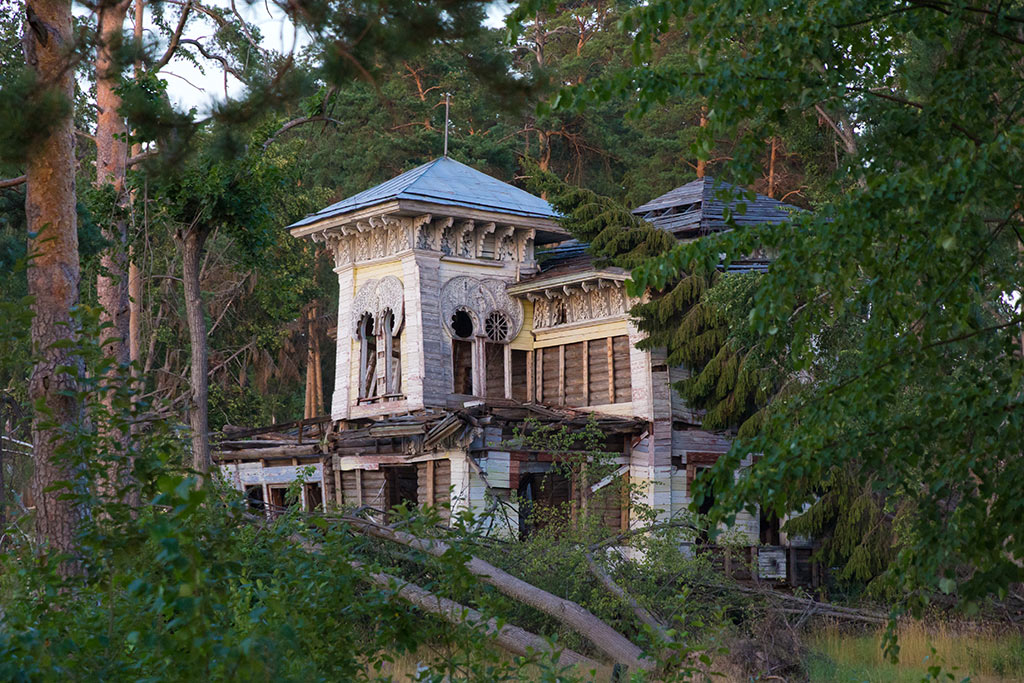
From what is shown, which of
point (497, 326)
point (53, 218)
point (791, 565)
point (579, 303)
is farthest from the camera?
point (497, 326)

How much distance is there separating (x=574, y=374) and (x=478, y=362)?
6.93 ft

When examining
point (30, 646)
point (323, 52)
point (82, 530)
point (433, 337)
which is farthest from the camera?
point (433, 337)

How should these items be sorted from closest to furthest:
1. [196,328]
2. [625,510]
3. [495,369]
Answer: [196,328]
[625,510]
[495,369]

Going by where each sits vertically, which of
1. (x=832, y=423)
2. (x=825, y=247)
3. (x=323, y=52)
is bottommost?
(x=832, y=423)

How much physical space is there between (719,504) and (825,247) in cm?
159

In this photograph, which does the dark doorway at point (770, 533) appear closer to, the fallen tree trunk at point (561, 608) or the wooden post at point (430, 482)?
the wooden post at point (430, 482)

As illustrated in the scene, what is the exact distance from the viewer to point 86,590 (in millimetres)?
7238

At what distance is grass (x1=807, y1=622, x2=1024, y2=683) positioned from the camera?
553 inches

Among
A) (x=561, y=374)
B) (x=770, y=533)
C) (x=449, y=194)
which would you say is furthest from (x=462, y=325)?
(x=770, y=533)

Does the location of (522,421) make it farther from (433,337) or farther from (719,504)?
(719,504)

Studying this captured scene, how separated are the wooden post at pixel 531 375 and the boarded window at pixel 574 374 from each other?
3.05ft

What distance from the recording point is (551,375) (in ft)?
85.3

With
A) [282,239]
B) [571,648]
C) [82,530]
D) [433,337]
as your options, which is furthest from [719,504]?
[282,239]

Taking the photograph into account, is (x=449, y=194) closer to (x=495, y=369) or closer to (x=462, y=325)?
(x=462, y=325)
